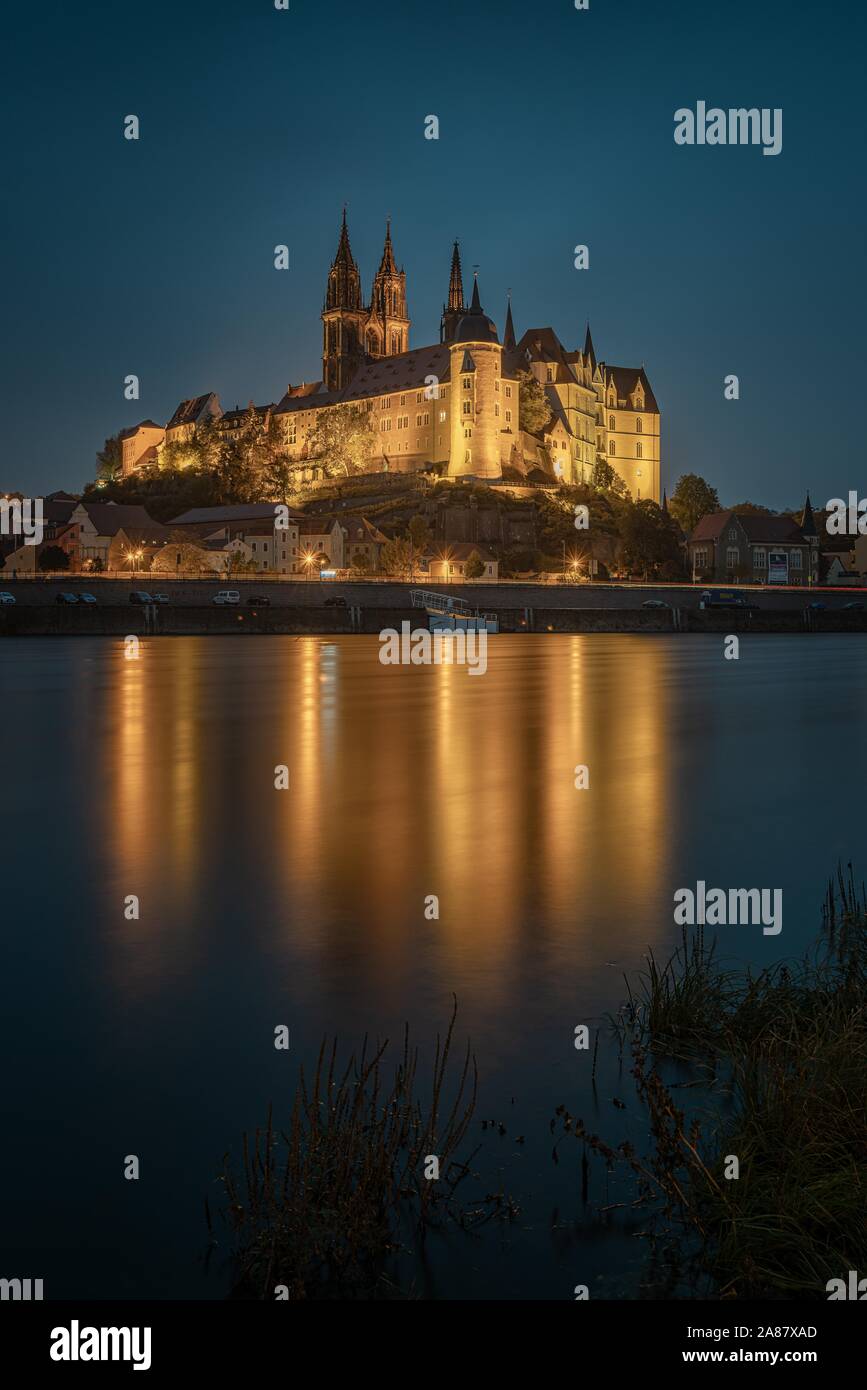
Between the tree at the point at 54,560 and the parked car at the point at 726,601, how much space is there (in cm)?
6586

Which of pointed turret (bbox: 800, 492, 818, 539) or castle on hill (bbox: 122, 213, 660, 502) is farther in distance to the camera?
castle on hill (bbox: 122, 213, 660, 502)

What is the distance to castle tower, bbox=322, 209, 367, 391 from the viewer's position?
191 meters

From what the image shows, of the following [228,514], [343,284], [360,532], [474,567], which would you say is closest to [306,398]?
[343,284]

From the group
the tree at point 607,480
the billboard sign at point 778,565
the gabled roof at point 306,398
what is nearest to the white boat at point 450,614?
the billboard sign at point 778,565

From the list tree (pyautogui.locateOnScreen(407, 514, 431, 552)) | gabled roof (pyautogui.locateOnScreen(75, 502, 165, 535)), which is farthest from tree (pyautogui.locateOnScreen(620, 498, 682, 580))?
gabled roof (pyautogui.locateOnScreen(75, 502, 165, 535))

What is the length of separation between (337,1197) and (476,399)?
150m

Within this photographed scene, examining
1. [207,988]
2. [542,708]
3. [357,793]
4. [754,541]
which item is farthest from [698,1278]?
Result: [754,541]

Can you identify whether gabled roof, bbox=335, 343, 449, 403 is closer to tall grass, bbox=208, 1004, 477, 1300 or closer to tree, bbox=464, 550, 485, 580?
tree, bbox=464, 550, 485, 580

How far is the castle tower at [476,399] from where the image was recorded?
14900 cm

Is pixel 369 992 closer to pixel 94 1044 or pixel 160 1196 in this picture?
pixel 94 1044

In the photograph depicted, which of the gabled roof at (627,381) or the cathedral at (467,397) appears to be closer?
the cathedral at (467,397)

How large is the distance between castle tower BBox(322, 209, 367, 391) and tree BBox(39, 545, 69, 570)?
7562 centimetres

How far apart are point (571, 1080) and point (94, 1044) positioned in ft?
10.0

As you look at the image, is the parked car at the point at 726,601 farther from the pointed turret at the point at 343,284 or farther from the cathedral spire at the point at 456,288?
the pointed turret at the point at 343,284
